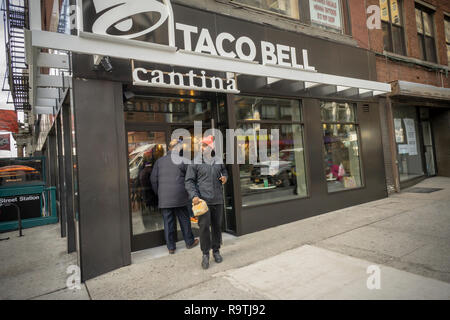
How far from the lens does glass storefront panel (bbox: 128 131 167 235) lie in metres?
5.07

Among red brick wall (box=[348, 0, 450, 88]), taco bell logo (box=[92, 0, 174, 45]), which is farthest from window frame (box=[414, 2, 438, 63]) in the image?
taco bell logo (box=[92, 0, 174, 45])

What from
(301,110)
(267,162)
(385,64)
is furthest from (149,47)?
(385,64)

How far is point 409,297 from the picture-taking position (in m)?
2.73

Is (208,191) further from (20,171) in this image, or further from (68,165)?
(20,171)

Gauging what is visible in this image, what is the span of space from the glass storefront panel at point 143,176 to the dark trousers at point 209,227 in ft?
5.21

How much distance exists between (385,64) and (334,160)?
4.29m

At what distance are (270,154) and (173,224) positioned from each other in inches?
122

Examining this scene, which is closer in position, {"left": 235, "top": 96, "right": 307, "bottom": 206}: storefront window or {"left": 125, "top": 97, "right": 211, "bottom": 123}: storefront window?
{"left": 125, "top": 97, "right": 211, "bottom": 123}: storefront window

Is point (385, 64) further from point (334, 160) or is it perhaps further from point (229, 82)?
point (229, 82)

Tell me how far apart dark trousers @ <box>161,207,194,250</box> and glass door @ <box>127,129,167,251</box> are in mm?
471

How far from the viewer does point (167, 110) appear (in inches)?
215

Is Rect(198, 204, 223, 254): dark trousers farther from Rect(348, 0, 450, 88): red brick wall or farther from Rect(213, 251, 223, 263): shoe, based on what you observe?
Rect(348, 0, 450, 88): red brick wall

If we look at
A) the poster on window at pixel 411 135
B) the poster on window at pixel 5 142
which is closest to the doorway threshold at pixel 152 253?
the poster on window at pixel 411 135

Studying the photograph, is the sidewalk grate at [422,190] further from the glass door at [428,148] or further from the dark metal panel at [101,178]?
the dark metal panel at [101,178]
